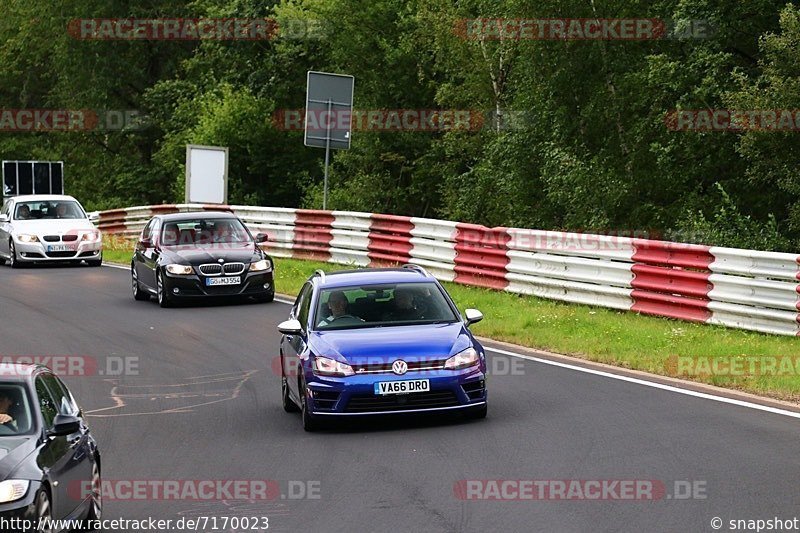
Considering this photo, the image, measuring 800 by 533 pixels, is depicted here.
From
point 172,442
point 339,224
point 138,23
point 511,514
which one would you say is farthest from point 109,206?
point 511,514

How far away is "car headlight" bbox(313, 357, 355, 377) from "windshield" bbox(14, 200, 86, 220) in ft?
73.3

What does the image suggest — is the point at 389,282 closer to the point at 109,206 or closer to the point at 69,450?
the point at 69,450

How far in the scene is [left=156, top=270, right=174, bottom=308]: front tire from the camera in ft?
80.5

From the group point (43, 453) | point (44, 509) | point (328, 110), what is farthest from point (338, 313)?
point (328, 110)

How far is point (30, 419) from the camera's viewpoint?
28.3 feet

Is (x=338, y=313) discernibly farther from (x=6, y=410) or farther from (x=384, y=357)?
(x=6, y=410)

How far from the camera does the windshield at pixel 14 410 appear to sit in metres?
8.48

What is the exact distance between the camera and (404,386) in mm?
12562

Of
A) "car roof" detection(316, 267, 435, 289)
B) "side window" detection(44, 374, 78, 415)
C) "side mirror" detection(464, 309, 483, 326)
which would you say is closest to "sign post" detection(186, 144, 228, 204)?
"car roof" detection(316, 267, 435, 289)

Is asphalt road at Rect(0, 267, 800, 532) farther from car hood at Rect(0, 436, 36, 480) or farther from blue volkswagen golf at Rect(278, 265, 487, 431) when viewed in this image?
car hood at Rect(0, 436, 36, 480)

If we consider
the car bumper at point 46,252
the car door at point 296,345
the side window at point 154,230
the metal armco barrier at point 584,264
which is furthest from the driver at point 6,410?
the car bumper at point 46,252

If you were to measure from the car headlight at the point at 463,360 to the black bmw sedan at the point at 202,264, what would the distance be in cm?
1194

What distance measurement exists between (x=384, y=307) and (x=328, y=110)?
630 inches

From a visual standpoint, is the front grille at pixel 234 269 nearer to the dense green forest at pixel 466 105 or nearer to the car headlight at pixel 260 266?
the car headlight at pixel 260 266
